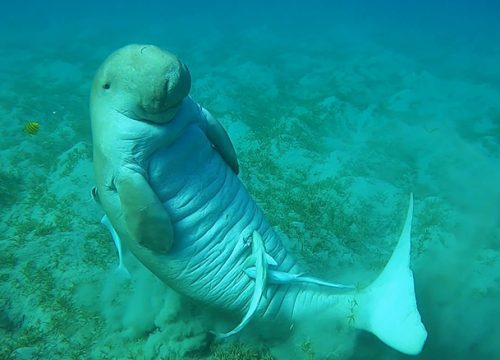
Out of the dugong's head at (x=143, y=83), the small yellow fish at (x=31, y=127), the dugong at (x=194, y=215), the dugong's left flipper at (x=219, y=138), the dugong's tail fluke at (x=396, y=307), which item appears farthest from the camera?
the small yellow fish at (x=31, y=127)

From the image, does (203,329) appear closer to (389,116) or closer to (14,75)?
(389,116)

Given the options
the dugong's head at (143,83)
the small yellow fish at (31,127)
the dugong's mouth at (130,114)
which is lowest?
the small yellow fish at (31,127)

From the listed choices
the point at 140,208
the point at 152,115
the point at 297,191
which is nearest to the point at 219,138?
the point at 152,115

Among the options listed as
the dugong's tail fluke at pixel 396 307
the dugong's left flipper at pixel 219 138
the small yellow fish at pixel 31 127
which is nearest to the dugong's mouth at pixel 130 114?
the dugong's left flipper at pixel 219 138

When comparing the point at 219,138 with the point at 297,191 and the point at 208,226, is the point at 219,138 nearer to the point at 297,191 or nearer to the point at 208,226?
the point at 208,226

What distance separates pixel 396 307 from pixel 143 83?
89.3 inches

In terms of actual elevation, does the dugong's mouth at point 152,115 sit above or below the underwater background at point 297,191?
above

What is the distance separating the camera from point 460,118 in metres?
9.00

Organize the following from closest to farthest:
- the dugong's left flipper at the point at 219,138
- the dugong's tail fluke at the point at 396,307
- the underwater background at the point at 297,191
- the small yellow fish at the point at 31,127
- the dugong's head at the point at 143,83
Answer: the dugong's head at the point at 143,83
the dugong's tail fluke at the point at 396,307
the dugong's left flipper at the point at 219,138
the underwater background at the point at 297,191
the small yellow fish at the point at 31,127

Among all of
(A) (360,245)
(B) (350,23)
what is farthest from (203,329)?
(B) (350,23)

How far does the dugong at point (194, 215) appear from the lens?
7.74 feet

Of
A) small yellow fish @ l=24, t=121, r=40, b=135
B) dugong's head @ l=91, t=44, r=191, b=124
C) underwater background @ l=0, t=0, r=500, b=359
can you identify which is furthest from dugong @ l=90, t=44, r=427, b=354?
small yellow fish @ l=24, t=121, r=40, b=135

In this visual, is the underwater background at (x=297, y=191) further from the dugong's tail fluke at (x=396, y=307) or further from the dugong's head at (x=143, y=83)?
the dugong's head at (x=143, y=83)

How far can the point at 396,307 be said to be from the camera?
2.86 metres
